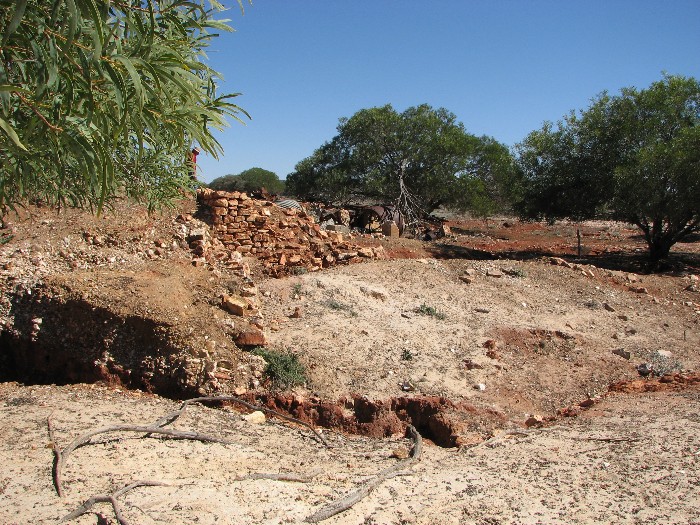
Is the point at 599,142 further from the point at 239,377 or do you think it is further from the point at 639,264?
the point at 239,377

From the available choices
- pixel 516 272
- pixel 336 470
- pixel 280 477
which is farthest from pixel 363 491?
pixel 516 272

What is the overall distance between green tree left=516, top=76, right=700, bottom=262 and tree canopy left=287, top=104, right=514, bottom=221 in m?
3.29

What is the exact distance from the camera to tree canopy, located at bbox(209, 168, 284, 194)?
3211cm

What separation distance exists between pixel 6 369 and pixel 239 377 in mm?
3282

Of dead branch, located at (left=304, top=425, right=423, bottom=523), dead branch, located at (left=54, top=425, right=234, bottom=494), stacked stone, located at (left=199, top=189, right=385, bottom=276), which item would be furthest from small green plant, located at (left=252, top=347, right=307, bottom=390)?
stacked stone, located at (left=199, top=189, right=385, bottom=276)

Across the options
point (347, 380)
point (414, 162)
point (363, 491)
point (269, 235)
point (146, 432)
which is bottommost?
point (363, 491)

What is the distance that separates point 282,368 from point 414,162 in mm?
15307

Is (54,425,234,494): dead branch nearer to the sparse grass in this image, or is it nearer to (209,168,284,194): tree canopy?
the sparse grass

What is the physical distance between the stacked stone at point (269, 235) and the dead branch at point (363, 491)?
5.35 metres

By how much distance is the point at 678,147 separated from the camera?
13.1m

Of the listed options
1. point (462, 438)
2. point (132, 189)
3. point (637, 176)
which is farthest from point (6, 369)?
point (637, 176)

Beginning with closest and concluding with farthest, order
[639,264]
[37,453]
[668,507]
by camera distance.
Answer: [668,507]
[37,453]
[639,264]

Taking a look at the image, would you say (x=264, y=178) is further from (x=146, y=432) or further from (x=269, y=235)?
(x=146, y=432)

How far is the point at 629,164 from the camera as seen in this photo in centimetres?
1436
